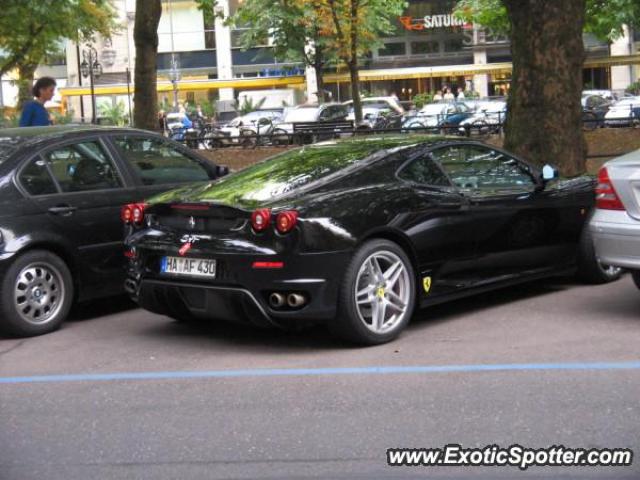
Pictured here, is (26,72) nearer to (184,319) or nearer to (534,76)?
(534,76)

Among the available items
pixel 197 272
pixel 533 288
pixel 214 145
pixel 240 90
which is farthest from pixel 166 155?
pixel 240 90

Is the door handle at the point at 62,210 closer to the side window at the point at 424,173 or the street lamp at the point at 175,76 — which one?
the side window at the point at 424,173

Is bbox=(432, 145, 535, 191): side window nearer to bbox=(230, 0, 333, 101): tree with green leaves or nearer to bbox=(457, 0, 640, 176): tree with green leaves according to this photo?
bbox=(457, 0, 640, 176): tree with green leaves

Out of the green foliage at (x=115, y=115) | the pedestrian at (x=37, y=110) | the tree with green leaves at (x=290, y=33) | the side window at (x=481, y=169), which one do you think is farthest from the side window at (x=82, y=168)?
the green foliage at (x=115, y=115)

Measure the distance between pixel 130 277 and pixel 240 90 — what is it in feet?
179

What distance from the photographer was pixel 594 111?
27.9 m

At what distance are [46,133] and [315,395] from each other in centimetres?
397

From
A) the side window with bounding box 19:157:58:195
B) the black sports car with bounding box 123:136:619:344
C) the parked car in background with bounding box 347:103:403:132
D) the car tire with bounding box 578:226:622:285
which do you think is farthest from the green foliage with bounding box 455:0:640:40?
the side window with bounding box 19:157:58:195

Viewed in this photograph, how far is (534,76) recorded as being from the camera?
1212 cm

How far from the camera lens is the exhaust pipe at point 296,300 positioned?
6.69 metres

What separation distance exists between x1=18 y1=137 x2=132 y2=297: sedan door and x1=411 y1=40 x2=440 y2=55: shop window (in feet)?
184

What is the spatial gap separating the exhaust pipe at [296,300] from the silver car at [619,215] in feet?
7.71

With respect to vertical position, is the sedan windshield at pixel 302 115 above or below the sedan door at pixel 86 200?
above

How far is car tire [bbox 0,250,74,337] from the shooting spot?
25.2 feet
